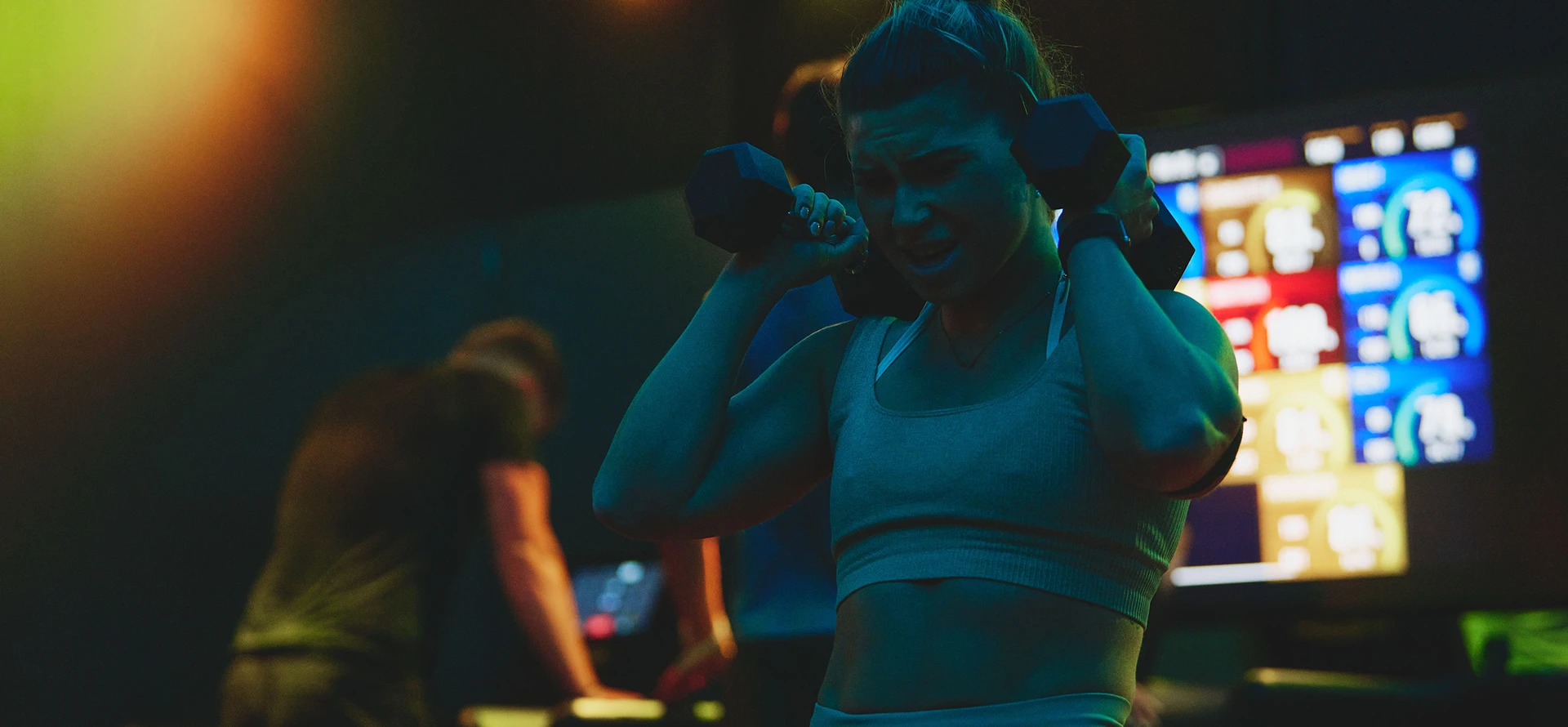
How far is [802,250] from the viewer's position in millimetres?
1012

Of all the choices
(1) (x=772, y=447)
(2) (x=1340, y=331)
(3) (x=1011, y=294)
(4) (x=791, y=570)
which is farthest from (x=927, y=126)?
(2) (x=1340, y=331)

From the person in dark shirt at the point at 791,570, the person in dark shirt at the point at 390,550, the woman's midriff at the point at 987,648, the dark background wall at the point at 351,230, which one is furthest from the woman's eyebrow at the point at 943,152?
the dark background wall at the point at 351,230

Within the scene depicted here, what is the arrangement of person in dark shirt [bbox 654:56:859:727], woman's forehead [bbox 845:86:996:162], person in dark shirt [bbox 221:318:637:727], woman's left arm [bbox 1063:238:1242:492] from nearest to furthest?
1. woman's left arm [bbox 1063:238:1242:492]
2. woman's forehead [bbox 845:86:996:162]
3. person in dark shirt [bbox 654:56:859:727]
4. person in dark shirt [bbox 221:318:637:727]

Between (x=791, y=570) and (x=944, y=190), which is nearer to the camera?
(x=944, y=190)

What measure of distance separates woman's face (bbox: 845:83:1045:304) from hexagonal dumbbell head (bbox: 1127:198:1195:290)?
7cm

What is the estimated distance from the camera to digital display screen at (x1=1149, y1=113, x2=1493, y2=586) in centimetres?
259

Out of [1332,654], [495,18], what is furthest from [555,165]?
[1332,654]

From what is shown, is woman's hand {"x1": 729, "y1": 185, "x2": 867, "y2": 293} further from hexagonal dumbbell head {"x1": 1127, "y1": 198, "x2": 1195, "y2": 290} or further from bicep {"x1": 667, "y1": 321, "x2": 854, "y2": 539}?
hexagonal dumbbell head {"x1": 1127, "y1": 198, "x2": 1195, "y2": 290}

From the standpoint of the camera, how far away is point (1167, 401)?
0.81 meters

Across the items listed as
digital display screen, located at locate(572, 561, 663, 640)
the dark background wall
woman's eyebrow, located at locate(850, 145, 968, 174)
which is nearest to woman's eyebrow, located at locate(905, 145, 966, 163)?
woman's eyebrow, located at locate(850, 145, 968, 174)

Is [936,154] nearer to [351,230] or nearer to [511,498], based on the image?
[511,498]

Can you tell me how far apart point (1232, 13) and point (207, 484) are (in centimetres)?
241

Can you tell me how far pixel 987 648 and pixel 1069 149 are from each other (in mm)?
272

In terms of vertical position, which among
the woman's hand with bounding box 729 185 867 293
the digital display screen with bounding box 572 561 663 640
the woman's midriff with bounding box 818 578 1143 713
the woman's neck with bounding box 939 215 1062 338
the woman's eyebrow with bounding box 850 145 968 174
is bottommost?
the digital display screen with bounding box 572 561 663 640
